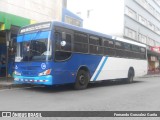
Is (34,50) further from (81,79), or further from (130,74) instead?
(130,74)

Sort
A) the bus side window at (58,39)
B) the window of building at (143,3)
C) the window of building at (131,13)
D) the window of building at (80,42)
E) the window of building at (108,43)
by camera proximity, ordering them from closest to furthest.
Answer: the bus side window at (58,39), the window of building at (80,42), the window of building at (108,43), the window of building at (131,13), the window of building at (143,3)

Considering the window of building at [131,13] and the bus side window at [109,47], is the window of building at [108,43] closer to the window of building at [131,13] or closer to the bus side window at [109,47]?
the bus side window at [109,47]

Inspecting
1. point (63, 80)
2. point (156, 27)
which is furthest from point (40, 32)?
point (156, 27)

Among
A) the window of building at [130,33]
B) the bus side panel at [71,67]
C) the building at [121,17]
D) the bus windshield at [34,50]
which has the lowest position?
the bus side panel at [71,67]

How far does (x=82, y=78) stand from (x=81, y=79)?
3.4 inches

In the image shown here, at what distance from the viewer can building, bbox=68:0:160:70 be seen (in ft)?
135

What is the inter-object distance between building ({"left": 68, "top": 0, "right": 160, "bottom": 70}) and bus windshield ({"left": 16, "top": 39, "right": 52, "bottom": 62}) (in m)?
28.8

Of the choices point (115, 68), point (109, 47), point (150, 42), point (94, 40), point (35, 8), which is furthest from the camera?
point (150, 42)

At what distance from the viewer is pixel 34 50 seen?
40.5 feet

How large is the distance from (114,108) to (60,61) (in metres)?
4.22

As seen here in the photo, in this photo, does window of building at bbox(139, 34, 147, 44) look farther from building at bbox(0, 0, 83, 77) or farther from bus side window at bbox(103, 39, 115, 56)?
bus side window at bbox(103, 39, 115, 56)

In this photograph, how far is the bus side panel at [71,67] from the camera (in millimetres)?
12219

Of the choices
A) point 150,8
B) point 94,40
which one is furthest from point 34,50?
point 150,8

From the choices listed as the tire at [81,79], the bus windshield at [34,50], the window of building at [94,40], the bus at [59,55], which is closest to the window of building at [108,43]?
the bus at [59,55]
